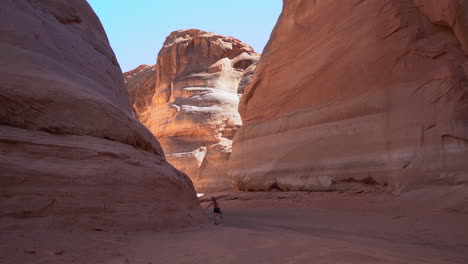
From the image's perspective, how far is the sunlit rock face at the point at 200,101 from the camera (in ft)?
76.8

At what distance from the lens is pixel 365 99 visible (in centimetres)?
997

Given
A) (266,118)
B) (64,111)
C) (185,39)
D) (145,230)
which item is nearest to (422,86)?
(266,118)

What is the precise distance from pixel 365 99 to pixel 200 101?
17304 mm

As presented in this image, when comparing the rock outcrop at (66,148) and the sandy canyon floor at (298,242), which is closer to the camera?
the sandy canyon floor at (298,242)

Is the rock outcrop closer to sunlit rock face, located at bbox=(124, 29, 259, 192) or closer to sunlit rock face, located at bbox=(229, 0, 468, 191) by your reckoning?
sunlit rock face, located at bbox=(229, 0, 468, 191)

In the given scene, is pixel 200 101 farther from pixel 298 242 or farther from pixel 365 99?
pixel 298 242

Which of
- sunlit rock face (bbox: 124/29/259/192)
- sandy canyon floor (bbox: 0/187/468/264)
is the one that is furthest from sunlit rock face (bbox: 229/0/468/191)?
sunlit rock face (bbox: 124/29/259/192)

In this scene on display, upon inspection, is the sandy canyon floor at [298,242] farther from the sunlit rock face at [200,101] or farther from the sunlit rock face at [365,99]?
the sunlit rock face at [200,101]

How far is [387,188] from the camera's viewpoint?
884 centimetres

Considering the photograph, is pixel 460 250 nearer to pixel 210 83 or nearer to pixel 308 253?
pixel 308 253

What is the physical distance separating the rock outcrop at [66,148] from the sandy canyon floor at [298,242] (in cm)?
34

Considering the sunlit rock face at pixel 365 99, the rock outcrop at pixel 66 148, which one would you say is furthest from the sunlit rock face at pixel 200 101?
the rock outcrop at pixel 66 148

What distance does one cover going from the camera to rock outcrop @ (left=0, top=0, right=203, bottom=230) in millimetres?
4125

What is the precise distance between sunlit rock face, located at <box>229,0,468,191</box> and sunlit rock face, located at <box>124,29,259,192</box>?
372 inches
